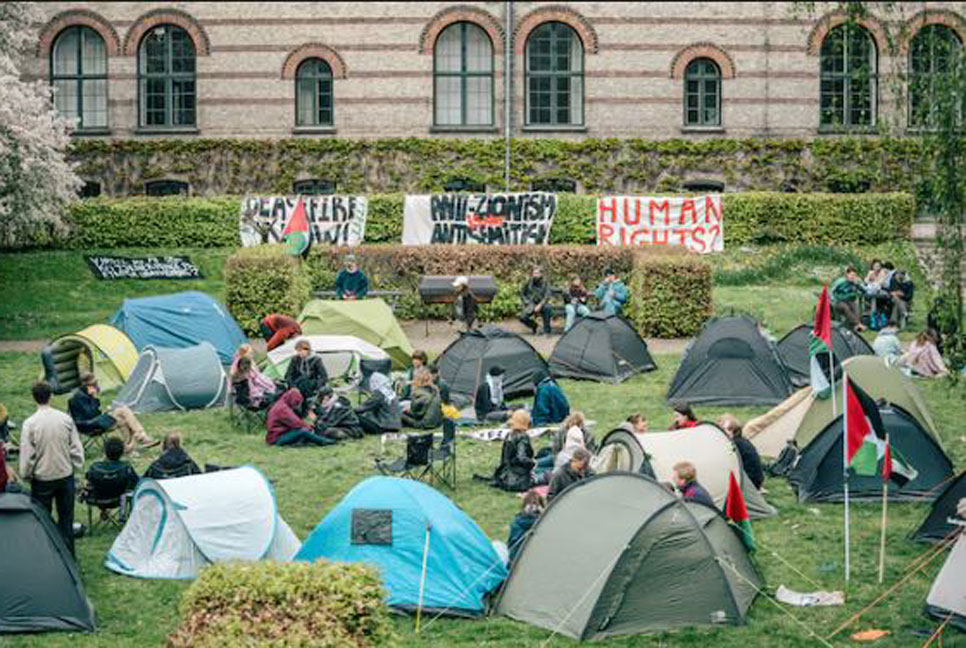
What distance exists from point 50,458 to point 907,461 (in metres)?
9.46

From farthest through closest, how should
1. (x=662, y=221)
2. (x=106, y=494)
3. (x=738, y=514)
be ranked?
1. (x=662, y=221)
2. (x=106, y=494)
3. (x=738, y=514)

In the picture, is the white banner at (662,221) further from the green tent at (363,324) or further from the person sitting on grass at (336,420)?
the person sitting on grass at (336,420)

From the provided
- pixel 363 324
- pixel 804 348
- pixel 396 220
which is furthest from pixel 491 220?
pixel 804 348

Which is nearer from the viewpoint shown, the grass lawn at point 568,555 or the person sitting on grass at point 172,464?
the grass lawn at point 568,555

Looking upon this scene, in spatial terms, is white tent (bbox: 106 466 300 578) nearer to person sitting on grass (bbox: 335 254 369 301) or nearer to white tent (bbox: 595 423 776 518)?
white tent (bbox: 595 423 776 518)

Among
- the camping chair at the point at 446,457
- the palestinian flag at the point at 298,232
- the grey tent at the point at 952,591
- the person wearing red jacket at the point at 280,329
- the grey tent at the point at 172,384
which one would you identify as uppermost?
the palestinian flag at the point at 298,232

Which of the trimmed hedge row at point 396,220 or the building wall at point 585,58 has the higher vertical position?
the building wall at point 585,58

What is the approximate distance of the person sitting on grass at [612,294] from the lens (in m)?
29.6

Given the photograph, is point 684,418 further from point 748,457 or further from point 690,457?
point 690,457

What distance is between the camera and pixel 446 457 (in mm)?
19906

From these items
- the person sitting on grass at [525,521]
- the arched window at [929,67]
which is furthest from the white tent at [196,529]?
the arched window at [929,67]

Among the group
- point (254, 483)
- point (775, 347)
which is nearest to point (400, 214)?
point (775, 347)

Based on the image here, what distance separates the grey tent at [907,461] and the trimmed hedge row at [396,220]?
1798cm

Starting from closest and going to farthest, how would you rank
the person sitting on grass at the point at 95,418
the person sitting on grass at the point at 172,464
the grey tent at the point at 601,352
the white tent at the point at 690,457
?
the person sitting on grass at the point at 172,464, the white tent at the point at 690,457, the person sitting on grass at the point at 95,418, the grey tent at the point at 601,352
